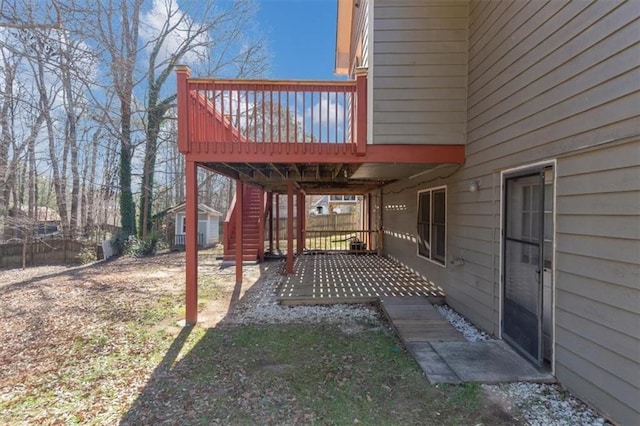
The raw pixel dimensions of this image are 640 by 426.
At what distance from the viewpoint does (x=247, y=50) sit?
14438 mm

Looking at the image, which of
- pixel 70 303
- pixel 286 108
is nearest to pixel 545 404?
pixel 286 108

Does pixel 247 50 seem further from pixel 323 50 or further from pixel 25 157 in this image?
pixel 25 157

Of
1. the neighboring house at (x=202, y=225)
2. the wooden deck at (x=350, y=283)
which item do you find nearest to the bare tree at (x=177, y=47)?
the neighboring house at (x=202, y=225)

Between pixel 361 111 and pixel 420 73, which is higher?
pixel 420 73

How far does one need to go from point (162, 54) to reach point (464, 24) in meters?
13.0

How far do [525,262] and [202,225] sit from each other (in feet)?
42.8

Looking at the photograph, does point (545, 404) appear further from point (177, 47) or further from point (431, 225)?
point (177, 47)

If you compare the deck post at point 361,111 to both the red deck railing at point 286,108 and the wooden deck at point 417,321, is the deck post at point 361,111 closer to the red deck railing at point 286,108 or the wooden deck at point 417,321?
the red deck railing at point 286,108

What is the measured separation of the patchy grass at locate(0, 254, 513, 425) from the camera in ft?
8.30

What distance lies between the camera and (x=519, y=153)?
3352 mm

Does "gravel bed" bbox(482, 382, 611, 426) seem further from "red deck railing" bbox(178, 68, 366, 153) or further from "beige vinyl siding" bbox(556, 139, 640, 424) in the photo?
"red deck railing" bbox(178, 68, 366, 153)

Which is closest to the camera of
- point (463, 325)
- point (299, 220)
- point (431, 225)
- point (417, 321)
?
point (417, 321)

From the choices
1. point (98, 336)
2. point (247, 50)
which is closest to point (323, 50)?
point (247, 50)

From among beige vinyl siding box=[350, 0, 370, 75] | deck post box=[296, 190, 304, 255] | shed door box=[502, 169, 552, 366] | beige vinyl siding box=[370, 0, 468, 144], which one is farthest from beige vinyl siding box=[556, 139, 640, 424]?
deck post box=[296, 190, 304, 255]
